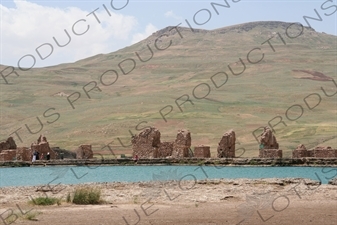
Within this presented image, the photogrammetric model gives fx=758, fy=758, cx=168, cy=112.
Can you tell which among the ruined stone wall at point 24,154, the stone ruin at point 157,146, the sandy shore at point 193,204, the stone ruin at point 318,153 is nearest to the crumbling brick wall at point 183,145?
the stone ruin at point 157,146

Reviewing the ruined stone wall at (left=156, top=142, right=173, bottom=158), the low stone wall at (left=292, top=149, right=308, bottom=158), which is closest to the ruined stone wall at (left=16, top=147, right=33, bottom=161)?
the ruined stone wall at (left=156, top=142, right=173, bottom=158)

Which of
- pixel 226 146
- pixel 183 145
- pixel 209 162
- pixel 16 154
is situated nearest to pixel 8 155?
pixel 16 154

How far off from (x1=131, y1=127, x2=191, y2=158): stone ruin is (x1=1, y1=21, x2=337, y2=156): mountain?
6.39 metres

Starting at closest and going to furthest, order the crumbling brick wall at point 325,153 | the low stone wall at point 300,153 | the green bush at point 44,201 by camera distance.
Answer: the green bush at point 44,201
the crumbling brick wall at point 325,153
the low stone wall at point 300,153

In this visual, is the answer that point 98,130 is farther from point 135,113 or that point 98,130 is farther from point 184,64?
point 184,64

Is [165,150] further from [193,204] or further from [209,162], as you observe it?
[193,204]

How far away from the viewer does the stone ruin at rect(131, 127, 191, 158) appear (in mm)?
48750

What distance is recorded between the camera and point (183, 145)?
1919 inches

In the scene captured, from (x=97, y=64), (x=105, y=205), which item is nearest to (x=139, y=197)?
(x=105, y=205)

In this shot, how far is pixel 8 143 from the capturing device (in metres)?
55.5

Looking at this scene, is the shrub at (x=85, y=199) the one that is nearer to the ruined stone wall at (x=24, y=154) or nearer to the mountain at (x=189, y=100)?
the mountain at (x=189, y=100)

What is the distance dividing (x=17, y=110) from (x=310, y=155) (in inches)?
2892

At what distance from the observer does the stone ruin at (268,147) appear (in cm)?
4612

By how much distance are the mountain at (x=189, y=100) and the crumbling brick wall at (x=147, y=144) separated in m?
7.69
